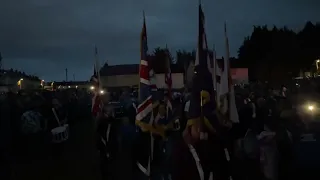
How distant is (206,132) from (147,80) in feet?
8.10

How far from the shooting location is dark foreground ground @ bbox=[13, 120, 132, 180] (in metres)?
13.3

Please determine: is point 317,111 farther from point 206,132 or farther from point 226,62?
point 206,132

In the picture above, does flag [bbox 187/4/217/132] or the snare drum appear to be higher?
flag [bbox 187/4/217/132]

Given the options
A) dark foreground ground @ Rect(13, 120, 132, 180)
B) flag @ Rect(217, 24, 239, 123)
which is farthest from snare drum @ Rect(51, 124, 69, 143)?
flag @ Rect(217, 24, 239, 123)

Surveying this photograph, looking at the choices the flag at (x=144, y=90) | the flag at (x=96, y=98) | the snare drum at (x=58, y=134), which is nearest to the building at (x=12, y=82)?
the snare drum at (x=58, y=134)

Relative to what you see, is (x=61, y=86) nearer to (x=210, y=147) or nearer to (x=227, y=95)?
(x=227, y=95)

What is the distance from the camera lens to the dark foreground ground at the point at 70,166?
1334 centimetres

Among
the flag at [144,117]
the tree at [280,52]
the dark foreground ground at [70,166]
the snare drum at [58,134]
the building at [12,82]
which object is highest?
the tree at [280,52]

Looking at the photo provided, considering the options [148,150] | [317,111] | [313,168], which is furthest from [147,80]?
[317,111]

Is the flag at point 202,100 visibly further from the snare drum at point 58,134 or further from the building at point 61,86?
the building at point 61,86

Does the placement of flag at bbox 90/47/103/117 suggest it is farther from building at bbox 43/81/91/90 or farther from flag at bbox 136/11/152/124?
building at bbox 43/81/91/90

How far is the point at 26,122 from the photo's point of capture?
54.0 feet

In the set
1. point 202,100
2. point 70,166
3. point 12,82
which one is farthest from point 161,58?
point 202,100

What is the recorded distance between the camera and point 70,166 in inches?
602
